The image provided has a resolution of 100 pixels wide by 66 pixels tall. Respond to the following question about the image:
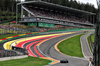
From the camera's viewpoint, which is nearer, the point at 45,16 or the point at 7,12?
the point at 45,16

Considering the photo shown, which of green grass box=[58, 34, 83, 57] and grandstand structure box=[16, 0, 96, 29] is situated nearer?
green grass box=[58, 34, 83, 57]

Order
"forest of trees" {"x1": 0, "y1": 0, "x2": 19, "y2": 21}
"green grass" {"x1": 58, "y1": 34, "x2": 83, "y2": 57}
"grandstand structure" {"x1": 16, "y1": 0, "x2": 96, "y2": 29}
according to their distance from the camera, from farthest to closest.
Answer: "forest of trees" {"x1": 0, "y1": 0, "x2": 19, "y2": 21}
"grandstand structure" {"x1": 16, "y1": 0, "x2": 96, "y2": 29}
"green grass" {"x1": 58, "y1": 34, "x2": 83, "y2": 57}

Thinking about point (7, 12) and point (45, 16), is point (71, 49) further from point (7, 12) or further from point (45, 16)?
point (7, 12)

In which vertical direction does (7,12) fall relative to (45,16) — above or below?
above

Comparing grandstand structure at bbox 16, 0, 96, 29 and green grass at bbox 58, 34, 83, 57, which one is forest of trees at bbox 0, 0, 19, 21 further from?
green grass at bbox 58, 34, 83, 57

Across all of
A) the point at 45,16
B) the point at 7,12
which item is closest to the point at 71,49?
the point at 45,16

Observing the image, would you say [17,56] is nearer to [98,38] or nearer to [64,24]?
[98,38]

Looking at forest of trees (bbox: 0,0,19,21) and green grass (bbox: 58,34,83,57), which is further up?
forest of trees (bbox: 0,0,19,21)

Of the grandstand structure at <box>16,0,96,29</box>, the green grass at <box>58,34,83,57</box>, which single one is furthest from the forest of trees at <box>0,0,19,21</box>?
the green grass at <box>58,34,83,57</box>

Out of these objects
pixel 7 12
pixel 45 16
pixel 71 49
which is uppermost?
pixel 7 12

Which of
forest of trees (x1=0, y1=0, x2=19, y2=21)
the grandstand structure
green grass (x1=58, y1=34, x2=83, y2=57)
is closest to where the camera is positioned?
green grass (x1=58, y1=34, x2=83, y2=57)

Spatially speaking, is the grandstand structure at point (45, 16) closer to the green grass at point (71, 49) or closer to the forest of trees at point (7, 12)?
the forest of trees at point (7, 12)

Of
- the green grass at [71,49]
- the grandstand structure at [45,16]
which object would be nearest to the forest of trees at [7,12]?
the grandstand structure at [45,16]

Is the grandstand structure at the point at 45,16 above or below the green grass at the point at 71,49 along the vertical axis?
above
